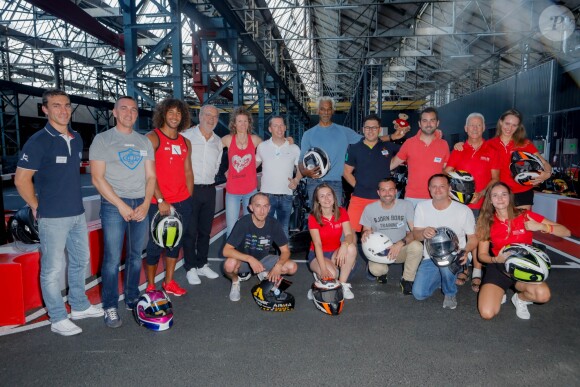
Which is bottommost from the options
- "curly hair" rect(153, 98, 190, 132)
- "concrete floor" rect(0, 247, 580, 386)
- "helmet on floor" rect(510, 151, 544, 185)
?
"concrete floor" rect(0, 247, 580, 386)

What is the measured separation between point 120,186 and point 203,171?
3.83ft

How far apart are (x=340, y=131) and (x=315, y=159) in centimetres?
75

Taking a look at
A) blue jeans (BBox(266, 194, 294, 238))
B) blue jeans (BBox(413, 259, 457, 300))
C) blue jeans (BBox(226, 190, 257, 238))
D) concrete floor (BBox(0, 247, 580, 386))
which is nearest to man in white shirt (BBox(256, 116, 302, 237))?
blue jeans (BBox(266, 194, 294, 238))

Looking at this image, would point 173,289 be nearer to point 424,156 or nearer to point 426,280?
point 426,280

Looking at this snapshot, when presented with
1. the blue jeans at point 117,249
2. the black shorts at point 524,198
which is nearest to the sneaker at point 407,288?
the black shorts at point 524,198

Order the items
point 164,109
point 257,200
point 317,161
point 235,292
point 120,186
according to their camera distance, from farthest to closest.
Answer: point 317,161 < point 235,292 < point 257,200 < point 164,109 < point 120,186

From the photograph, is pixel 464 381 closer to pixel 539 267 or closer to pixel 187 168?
pixel 539 267

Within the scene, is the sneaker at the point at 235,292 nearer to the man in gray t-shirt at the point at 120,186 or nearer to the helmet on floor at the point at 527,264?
the man in gray t-shirt at the point at 120,186

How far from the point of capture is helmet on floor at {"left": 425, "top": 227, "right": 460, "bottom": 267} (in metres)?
3.97

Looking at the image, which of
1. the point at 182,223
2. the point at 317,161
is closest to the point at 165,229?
the point at 182,223

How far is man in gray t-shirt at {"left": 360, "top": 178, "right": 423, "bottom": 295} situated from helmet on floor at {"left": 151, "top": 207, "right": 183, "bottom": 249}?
2128mm

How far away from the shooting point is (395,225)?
470 centimetres

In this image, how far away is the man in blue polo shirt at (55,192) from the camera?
318cm

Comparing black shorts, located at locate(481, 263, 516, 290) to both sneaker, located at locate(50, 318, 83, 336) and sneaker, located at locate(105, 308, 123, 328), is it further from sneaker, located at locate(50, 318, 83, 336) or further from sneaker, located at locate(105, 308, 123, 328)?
sneaker, located at locate(50, 318, 83, 336)
